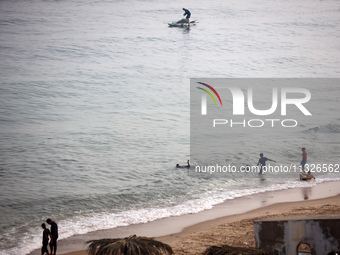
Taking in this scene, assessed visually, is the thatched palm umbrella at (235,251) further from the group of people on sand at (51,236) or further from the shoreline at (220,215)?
the group of people on sand at (51,236)

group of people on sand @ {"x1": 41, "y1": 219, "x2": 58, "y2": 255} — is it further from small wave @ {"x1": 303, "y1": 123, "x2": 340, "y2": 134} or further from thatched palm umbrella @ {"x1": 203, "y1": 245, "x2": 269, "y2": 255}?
small wave @ {"x1": 303, "y1": 123, "x2": 340, "y2": 134}

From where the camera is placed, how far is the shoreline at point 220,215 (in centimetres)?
1377

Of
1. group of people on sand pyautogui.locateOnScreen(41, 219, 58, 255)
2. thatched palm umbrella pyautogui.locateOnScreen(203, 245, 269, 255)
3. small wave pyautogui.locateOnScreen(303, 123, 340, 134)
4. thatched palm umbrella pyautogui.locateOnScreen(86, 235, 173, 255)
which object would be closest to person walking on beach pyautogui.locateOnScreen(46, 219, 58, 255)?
group of people on sand pyautogui.locateOnScreen(41, 219, 58, 255)

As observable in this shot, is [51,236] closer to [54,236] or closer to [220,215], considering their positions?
[54,236]

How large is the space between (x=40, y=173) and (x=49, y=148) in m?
3.96

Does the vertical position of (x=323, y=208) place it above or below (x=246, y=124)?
below

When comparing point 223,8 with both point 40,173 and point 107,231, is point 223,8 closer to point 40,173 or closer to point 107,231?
point 40,173

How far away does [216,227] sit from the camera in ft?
46.7

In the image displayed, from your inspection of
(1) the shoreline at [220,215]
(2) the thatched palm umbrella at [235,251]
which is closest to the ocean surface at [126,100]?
(1) the shoreline at [220,215]

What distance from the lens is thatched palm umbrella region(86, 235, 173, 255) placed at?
8.94 m

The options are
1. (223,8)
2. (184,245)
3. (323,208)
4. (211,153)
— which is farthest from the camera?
(223,8)

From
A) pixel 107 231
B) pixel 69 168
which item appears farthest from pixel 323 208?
pixel 69 168

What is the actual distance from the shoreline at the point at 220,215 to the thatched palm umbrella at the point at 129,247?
361cm

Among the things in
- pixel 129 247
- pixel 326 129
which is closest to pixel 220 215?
pixel 129 247
